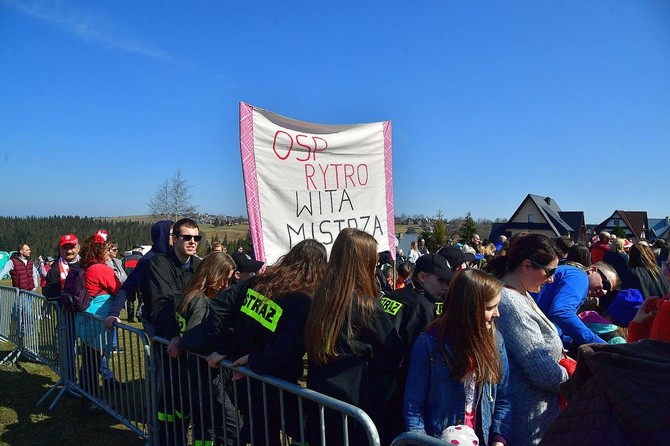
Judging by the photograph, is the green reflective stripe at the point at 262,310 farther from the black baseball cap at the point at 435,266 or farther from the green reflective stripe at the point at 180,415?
the black baseball cap at the point at 435,266

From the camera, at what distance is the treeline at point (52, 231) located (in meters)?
32.5

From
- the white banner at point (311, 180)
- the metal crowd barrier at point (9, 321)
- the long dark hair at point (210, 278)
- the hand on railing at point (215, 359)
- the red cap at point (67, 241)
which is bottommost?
the metal crowd barrier at point (9, 321)

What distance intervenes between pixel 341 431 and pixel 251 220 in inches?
84.2

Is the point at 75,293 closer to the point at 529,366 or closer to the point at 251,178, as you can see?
the point at 251,178

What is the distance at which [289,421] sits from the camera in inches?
116

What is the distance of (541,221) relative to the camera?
1860 inches

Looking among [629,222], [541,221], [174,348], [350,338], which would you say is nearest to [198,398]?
[174,348]

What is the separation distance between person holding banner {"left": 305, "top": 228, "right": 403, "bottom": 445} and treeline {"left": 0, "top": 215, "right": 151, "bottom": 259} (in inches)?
1202

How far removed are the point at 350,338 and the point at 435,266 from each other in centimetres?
151

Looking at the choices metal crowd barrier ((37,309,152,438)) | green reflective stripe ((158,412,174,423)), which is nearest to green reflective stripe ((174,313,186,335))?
green reflective stripe ((158,412,174,423))

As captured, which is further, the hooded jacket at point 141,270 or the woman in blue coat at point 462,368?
the hooded jacket at point 141,270

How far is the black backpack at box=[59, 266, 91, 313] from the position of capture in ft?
17.9

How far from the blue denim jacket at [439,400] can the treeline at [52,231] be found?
101ft

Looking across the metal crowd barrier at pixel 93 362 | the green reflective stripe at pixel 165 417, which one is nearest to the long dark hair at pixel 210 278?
the green reflective stripe at pixel 165 417
